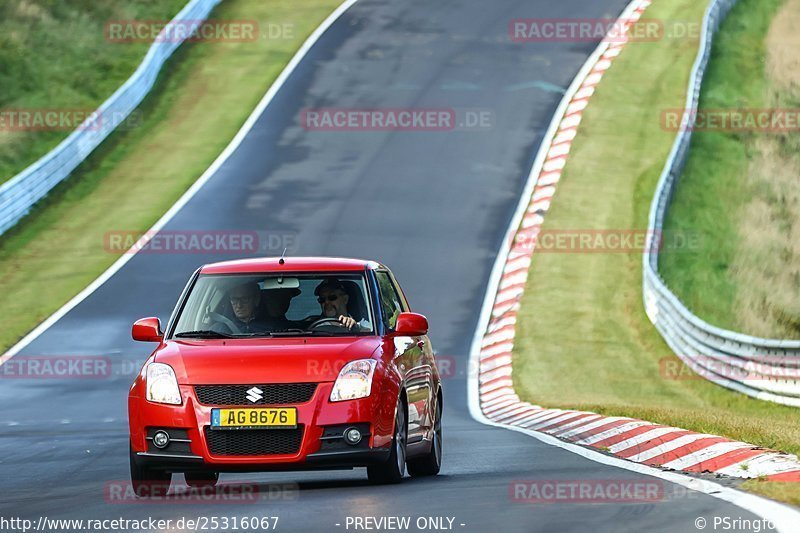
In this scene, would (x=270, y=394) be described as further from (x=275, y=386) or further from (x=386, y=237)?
(x=386, y=237)

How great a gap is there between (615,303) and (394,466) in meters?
14.9

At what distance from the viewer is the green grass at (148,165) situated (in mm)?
25766

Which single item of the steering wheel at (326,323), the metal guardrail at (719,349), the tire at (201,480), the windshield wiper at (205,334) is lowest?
the metal guardrail at (719,349)

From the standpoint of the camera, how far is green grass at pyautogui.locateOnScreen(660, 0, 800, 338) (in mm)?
24516

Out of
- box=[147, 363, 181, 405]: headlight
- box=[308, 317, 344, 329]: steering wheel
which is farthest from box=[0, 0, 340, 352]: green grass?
box=[147, 363, 181, 405]: headlight

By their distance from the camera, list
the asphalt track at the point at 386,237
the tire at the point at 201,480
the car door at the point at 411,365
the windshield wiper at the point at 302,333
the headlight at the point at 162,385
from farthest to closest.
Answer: the tire at the point at 201,480
the car door at the point at 411,365
the windshield wiper at the point at 302,333
the headlight at the point at 162,385
the asphalt track at the point at 386,237

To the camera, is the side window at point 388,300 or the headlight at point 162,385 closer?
the headlight at point 162,385

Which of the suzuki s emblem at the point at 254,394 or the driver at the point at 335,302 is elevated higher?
the driver at the point at 335,302

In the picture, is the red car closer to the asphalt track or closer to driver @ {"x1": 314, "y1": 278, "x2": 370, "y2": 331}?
driver @ {"x1": 314, "y1": 278, "x2": 370, "y2": 331}

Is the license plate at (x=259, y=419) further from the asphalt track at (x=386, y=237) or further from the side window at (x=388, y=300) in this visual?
the side window at (x=388, y=300)

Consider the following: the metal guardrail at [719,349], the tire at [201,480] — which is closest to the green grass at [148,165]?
the metal guardrail at [719,349]

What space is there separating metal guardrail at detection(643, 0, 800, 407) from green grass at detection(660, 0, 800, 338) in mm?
912

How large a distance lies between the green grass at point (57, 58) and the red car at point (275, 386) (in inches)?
814

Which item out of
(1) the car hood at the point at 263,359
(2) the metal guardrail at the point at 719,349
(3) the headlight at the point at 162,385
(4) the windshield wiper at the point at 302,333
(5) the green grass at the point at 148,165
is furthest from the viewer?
(5) the green grass at the point at 148,165
